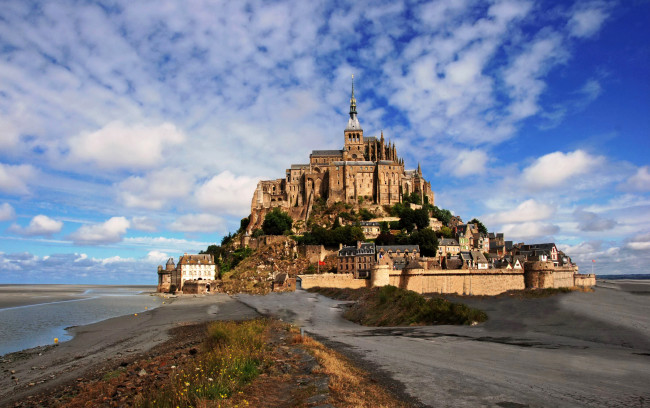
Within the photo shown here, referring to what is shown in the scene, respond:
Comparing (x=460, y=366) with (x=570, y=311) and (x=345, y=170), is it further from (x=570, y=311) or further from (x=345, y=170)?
(x=345, y=170)

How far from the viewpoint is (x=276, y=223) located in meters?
88.1

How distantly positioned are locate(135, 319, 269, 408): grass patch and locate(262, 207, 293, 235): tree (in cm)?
7082

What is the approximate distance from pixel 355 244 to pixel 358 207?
712 inches

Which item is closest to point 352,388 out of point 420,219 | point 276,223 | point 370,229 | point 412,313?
point 412,313

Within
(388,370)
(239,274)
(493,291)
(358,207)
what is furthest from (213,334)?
(358,207)

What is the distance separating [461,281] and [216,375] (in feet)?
→ 143

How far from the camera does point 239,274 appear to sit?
242 ft

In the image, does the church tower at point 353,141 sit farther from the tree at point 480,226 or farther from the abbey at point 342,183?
the tree at point 480,226

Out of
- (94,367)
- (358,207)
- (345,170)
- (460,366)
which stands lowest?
(94,367)

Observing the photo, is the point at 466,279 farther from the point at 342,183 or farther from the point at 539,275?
the point at 342,183

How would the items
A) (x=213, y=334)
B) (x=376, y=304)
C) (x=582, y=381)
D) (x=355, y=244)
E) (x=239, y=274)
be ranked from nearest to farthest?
(x=582, y=381), (x=213, y=334), (x=376, y=304), (x=239, y=274), (x=355, y=244)

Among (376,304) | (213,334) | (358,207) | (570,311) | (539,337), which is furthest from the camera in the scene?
(358,207)

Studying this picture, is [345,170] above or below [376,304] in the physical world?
above

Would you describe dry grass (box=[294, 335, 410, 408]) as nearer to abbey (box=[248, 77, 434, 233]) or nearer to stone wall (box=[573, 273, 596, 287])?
stone wall (box=[573, 273, 596, 287])
